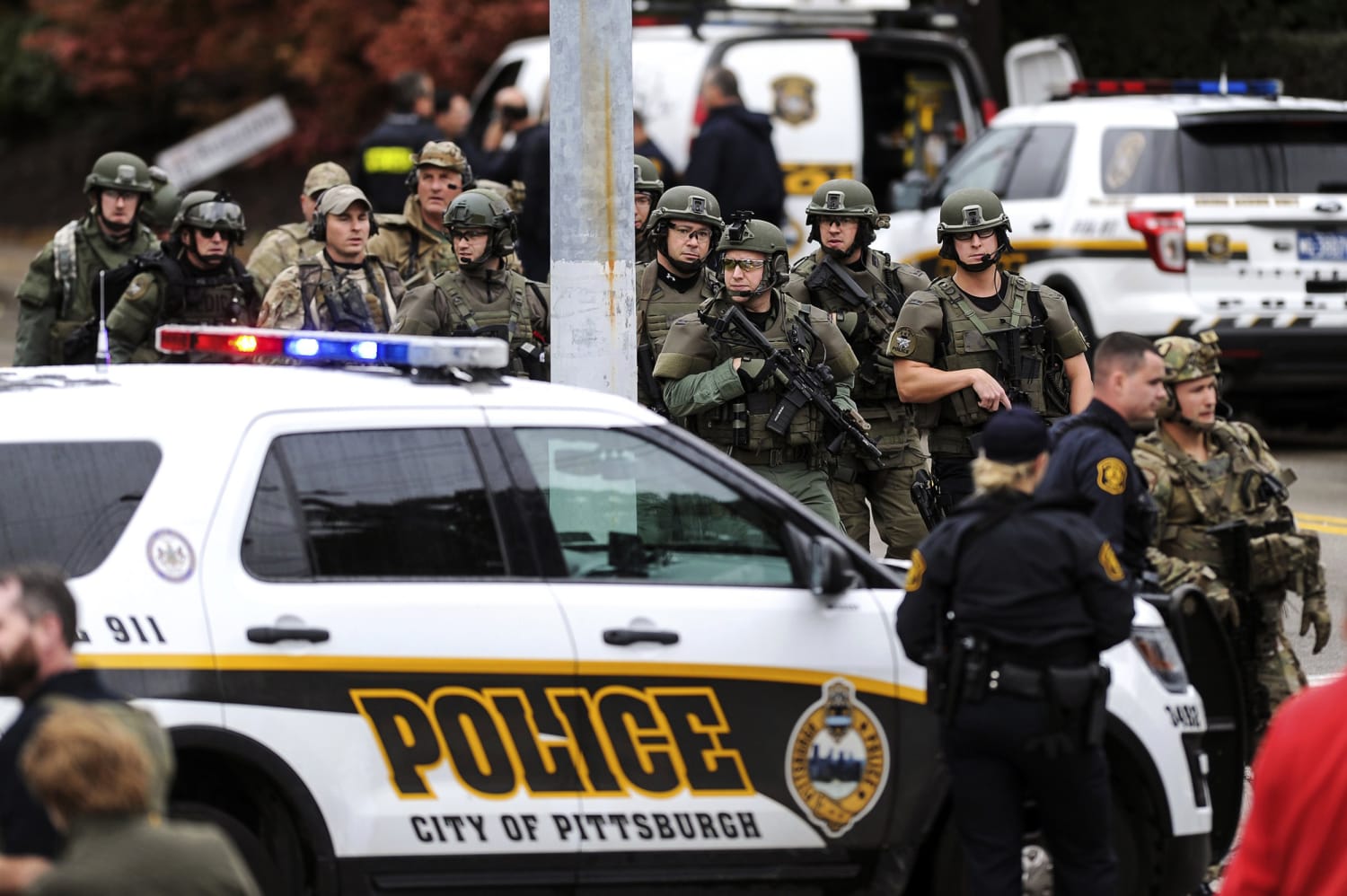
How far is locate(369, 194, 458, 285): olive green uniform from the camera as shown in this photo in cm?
1080

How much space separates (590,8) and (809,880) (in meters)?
3.18

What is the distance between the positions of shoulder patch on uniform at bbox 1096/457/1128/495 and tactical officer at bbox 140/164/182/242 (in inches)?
263

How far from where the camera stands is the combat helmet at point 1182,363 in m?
7.02

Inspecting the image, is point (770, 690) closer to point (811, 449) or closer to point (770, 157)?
point (811, 449)

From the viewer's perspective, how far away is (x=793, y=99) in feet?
52.0

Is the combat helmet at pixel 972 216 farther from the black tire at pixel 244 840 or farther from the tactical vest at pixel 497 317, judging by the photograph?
the black tire at pixel 244 840

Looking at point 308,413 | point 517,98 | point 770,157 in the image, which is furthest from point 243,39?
point 308,413

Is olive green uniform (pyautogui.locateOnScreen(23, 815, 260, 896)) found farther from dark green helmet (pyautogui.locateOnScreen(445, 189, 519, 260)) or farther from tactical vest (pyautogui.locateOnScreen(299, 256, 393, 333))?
tactical vest (pyautogui.locateOnScreen(299, 256, 393, 333))

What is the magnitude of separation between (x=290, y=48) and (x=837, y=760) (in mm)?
20506

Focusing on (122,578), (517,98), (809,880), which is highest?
(517,98)

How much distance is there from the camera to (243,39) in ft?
83.0

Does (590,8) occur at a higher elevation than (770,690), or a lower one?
higher

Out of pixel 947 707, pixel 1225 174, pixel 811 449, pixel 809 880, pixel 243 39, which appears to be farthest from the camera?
pixel 243 39

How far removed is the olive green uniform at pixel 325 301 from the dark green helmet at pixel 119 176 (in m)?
1.53
